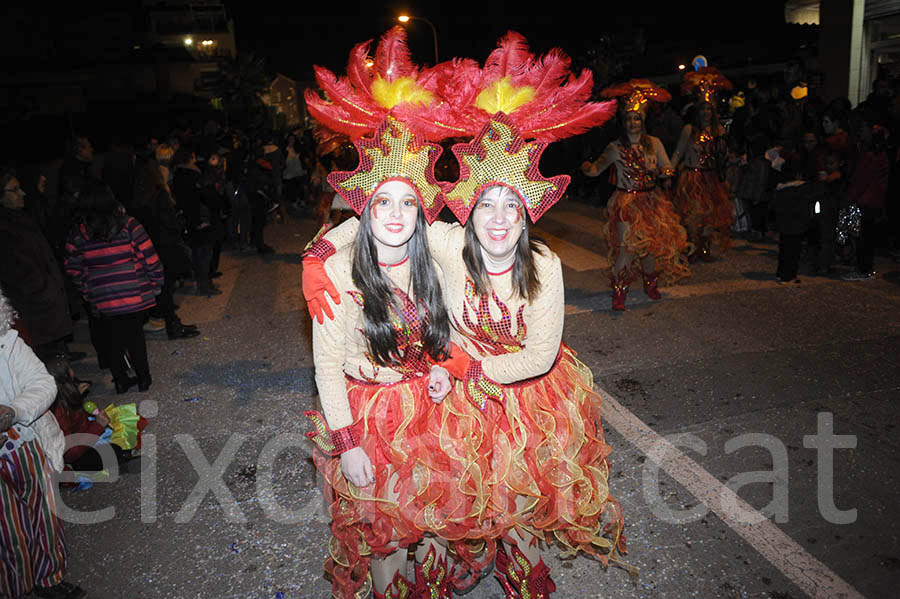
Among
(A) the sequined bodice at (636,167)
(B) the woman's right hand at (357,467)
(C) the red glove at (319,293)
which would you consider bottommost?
(B) the woman's right hand at (357,467)

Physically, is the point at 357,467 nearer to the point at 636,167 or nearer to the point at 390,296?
the point at 390,296

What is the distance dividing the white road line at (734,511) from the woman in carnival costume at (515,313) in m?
1.14

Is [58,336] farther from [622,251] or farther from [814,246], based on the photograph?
[814,246]

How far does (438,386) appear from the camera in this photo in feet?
8.23

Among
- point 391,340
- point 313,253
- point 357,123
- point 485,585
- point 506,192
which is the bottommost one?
point 485,585

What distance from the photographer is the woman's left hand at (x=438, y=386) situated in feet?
8.22

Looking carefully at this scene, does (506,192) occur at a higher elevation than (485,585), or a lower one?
higher

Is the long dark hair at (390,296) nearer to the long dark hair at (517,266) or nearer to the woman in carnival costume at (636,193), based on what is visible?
the long dark hair at (517,266)

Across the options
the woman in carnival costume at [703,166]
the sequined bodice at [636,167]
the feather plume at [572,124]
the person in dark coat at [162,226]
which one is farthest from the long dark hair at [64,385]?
the woman in carnival costume at [703,166]

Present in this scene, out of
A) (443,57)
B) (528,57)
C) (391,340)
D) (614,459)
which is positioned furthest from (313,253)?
(443,57)

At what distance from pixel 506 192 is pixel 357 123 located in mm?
710

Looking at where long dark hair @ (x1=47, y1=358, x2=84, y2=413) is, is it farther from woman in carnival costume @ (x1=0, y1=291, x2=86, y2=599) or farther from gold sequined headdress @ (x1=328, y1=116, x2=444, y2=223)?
gold sequined headdress @ (x1=328, y1=116, x2=444, y2=223)

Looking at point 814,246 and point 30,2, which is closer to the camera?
point 814,246

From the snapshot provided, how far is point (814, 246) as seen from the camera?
8461 millimetres
